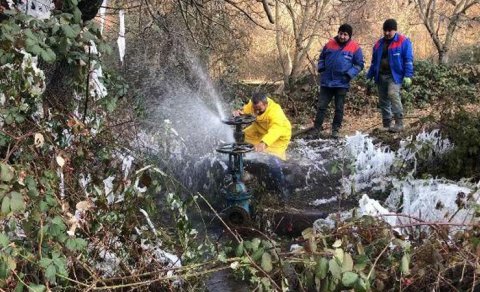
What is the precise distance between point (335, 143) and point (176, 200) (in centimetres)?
585

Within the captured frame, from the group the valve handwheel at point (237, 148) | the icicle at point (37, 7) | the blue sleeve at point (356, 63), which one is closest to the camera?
the icicle at point (37, 7)

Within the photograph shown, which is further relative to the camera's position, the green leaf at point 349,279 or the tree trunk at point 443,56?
the tree trunk at point 443,56

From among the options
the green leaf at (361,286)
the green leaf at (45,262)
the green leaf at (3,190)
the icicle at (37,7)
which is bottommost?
the green leaf at (45,262)

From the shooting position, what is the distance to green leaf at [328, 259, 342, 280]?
7.60 ft

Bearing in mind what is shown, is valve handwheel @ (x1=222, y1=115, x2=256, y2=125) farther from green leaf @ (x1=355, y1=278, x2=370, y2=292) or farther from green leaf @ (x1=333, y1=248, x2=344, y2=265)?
green leaf @ (x1=355, y1=278, x2=370, y2=292)

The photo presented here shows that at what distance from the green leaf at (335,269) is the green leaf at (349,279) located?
0.02m

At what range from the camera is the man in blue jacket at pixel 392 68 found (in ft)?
27.8

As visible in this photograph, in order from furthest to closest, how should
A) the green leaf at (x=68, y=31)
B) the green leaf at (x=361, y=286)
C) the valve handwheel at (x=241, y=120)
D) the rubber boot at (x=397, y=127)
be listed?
the rubber boot at (x=397, y=127), the valve handwheel at (x=241, y=120), the green leaf at (x=68, y=31), the green leaf at (x=361, y=286)

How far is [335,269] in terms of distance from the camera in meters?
2.32

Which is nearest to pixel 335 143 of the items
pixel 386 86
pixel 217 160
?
pixel 386 86

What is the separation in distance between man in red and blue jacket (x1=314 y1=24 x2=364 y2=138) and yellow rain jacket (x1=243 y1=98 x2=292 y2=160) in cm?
244

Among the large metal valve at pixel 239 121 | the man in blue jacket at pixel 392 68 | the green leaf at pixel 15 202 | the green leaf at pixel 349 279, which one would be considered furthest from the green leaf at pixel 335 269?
the man in blue jacket at pixel 392 68

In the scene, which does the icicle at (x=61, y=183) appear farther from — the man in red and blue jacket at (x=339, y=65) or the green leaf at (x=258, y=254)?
the man in red and blue jacket at (x=339, y=65)

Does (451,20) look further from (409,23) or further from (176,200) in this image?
(176,200)
